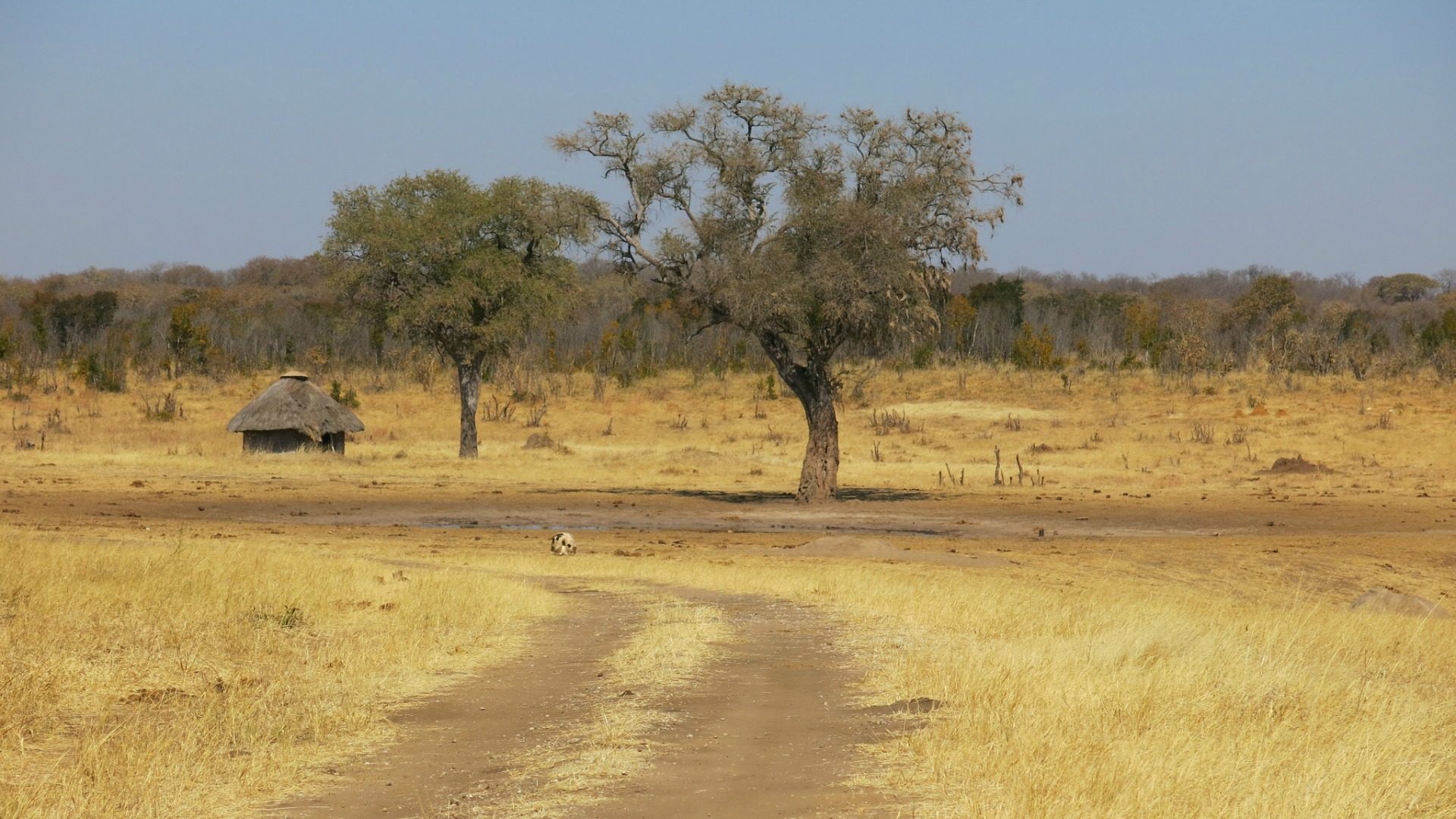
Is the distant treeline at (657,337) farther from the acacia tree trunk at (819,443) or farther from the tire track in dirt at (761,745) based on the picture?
the tire track in dirt at (761,745)

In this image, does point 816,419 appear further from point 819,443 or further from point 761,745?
point 761,745

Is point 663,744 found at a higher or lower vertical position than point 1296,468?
lower

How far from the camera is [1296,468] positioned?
1697 inches

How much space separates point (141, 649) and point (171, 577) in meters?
4.16

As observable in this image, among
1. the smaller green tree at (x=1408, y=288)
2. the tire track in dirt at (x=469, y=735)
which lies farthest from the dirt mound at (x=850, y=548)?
the smaller green tree at (x=1408, y=288)

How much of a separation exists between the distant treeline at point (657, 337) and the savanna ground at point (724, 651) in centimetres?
1325

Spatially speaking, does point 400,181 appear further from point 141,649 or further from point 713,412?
point 141,649

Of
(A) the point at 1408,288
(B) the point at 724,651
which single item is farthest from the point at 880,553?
(A) the point at 1408,288

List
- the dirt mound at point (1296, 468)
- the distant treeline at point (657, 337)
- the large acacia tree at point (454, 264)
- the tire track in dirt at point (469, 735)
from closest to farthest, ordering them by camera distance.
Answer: the tire track in dirt at point (469, 735), the dirt mound at point (1296, 468), the large acacia tree at point (454, 264), the distant treeline at point (657, 337)

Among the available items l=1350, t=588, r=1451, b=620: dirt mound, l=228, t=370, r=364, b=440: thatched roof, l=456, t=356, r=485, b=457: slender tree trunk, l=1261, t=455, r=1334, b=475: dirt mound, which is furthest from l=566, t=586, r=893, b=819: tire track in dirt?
l=228, t=370, r=364, b=440: thatched roof

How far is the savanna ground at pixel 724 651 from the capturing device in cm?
776

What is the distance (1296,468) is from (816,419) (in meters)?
15.6

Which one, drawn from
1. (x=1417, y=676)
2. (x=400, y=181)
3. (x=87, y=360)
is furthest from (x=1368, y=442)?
(x=87, y=360)

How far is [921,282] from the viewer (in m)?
35.5
